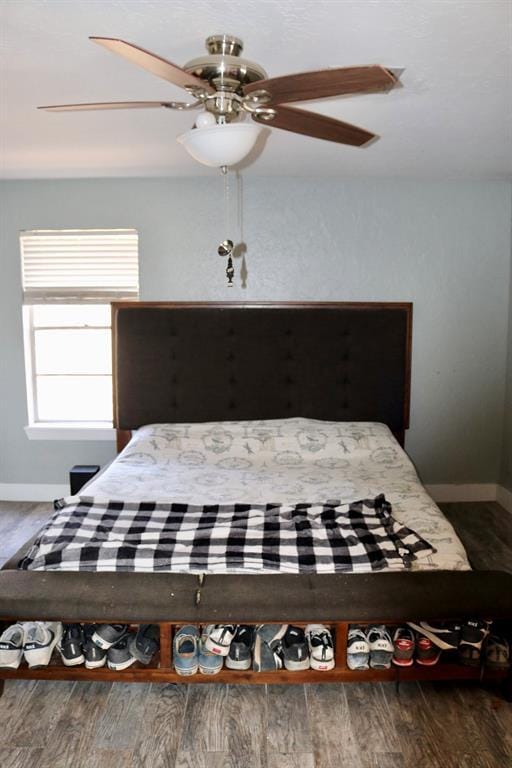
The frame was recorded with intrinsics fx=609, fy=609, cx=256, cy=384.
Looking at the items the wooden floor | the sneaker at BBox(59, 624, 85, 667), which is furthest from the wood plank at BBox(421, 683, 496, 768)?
the sneaker at BBox(59, 624, 85, 667)

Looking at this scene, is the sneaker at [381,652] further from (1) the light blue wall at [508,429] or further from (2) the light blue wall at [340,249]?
(1) the light blue wall at [508,429]

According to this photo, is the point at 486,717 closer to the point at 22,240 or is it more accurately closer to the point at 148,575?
the point at 148,575

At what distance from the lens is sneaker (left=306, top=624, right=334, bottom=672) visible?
211 centimetres

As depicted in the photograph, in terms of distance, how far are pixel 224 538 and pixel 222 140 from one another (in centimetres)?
148

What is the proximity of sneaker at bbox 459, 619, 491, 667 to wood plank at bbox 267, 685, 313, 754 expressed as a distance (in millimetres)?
593

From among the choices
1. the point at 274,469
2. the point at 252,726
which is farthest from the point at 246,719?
the point at 274,469

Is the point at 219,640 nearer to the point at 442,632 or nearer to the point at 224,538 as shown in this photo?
the point at 224,538

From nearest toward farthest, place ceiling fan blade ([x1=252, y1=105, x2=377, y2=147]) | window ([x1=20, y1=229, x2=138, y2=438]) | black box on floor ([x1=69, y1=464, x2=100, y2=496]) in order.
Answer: ceiling fan blade ([x1=252, y1=105, x2=377, y2=147]), black box on floor ([x1=69, y1=464, x2=100, y2=496]), window ([x1=20, y1=229, x2=138, y2=438])

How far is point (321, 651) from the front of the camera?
2113 mm

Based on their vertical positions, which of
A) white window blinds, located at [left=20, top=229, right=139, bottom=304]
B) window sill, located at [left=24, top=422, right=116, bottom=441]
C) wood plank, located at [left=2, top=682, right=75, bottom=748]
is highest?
white window blinds, located at [left=20, top=229, right=139, bottom=304]

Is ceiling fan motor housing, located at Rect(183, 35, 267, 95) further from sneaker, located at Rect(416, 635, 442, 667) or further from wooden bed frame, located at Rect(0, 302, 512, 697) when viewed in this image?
wooden bed frame, located at Rect(0, 302, 512, 697)

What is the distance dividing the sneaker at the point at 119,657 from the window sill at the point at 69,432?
218cm

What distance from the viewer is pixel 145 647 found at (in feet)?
7.01

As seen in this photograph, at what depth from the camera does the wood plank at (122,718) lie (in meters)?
1.98
